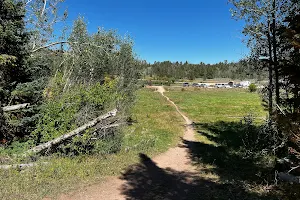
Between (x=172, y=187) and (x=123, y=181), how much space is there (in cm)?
189

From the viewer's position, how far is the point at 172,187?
30.9 ft

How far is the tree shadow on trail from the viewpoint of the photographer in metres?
8.52

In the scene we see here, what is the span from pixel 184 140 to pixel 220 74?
151 m

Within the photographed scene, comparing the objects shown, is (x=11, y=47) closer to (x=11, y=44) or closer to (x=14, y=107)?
(x=11, y=44)

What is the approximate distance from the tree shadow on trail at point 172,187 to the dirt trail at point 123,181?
296mm

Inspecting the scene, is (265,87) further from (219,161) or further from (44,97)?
(44,97)

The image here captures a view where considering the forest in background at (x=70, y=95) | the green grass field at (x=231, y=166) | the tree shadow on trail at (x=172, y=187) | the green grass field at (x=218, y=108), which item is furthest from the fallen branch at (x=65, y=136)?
the green grass field at (x=218, y=108)

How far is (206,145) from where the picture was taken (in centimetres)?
1653

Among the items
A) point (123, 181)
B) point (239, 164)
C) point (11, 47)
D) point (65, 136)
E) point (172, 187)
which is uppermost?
point (11, 47)

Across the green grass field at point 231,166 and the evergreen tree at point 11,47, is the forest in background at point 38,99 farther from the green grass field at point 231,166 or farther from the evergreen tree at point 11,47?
the green grass field at point 231,166

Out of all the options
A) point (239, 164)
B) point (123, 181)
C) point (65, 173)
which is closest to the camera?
point (65, 173)

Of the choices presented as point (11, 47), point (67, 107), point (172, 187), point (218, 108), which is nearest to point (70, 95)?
point (67, 107)

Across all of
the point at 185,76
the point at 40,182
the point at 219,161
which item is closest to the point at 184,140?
the point at 219,161

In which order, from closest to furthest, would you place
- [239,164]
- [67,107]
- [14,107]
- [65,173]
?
[65,173], [14,107], [67,107], [239,164]
